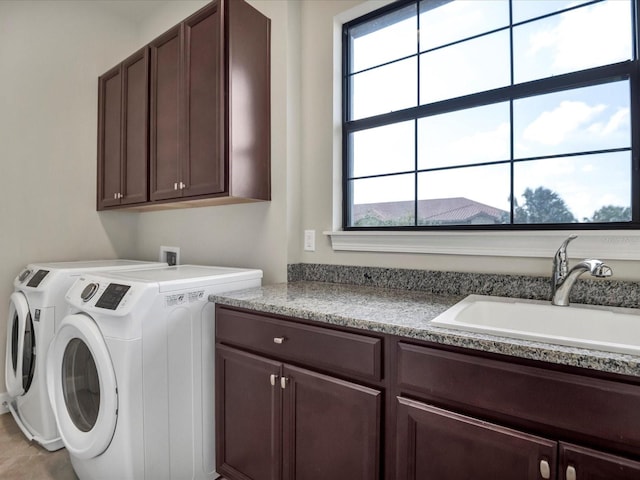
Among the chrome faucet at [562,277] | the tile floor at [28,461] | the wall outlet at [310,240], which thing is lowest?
the tile floor at [28,461]

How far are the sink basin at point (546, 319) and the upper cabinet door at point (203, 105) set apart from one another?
127 centimetres

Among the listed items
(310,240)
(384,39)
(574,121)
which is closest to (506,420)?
(574,121)

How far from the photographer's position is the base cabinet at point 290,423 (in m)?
1.13

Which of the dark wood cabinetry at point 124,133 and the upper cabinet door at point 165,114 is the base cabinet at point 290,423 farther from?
the dark wood cabinetry at point 124,133

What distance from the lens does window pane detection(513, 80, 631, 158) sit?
133 cm

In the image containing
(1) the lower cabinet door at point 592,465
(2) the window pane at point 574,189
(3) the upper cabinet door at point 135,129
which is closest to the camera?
(1) the lower cabinet door at point 592,465

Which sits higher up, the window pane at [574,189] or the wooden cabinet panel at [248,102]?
the wooden cabinet panel at [248,102]

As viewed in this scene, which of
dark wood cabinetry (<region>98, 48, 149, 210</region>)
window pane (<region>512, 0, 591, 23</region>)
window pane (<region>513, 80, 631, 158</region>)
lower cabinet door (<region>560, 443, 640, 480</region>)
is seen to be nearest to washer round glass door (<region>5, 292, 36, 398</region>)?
dark wood cabinetry (<region>98, 48, 149, 210</region>)

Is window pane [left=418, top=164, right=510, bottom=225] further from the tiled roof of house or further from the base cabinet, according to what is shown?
the base cabinet

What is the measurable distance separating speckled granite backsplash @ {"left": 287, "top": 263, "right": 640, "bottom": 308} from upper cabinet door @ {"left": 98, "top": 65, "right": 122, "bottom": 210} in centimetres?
154

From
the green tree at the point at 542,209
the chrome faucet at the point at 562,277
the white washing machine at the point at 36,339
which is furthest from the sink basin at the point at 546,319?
the white washing machine at the point at 36,339

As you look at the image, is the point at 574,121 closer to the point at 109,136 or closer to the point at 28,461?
the point at 109,136

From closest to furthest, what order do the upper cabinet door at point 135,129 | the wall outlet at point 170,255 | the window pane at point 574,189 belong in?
the window pane at point 574,189, the upper cabinet door at point 135,129, the wall outlet at point 170,255

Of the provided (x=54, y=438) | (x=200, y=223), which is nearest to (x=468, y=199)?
(x=200, y=223)
